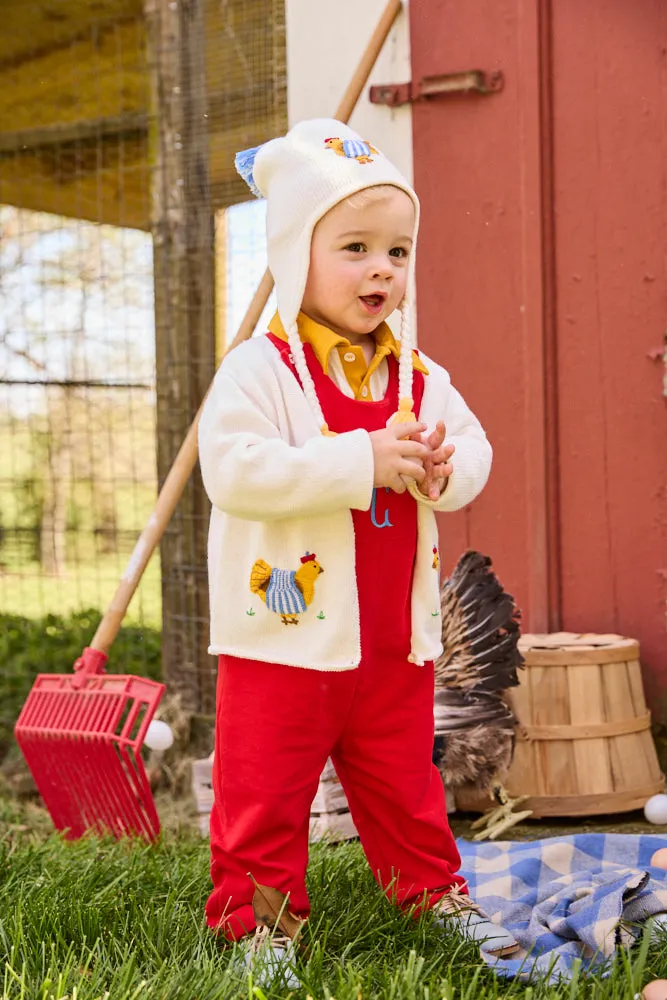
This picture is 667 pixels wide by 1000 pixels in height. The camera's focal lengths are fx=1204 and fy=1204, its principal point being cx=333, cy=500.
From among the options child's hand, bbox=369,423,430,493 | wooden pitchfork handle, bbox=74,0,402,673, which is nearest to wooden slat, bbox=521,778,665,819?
wooden pitchfork handle, bbox=74,0,402,673

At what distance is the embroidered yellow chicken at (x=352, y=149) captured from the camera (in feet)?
7.11

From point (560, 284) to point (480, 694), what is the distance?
1267 millimetres

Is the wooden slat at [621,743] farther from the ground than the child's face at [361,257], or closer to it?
closer to it

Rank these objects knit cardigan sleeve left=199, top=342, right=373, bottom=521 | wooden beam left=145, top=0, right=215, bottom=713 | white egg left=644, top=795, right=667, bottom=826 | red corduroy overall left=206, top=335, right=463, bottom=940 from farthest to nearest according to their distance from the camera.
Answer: wooden beam left=145, top=0, right=215, bottom=713, white egg left=644, top=795, right=667, bottom=826, red corduroy overall left=206, top=335, right=463, bottom=940, knit cardigan sleeve left=199, top=342, right=373, bottom=521

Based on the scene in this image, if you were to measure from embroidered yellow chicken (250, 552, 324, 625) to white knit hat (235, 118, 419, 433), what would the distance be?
256 mm

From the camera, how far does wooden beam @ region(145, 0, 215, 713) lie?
4.46m

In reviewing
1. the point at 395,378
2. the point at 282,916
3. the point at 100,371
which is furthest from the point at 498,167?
the point at 100,371

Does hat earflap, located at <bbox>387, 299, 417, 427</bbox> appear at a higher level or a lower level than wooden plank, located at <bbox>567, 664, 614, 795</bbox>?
higher

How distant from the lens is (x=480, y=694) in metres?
3.28

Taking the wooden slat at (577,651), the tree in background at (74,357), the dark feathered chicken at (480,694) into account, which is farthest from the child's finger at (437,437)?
the tree in background at (74,357)

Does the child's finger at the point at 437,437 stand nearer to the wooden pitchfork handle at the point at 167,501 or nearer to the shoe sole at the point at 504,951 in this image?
the shoe sole at the point at 504,951

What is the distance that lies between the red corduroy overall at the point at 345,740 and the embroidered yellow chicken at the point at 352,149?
0.36 meters

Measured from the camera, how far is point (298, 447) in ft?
6.89

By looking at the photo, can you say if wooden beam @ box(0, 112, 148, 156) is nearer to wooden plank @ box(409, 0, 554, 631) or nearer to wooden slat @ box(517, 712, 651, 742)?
wooden plank @ box(409, 0, 554, 631)
